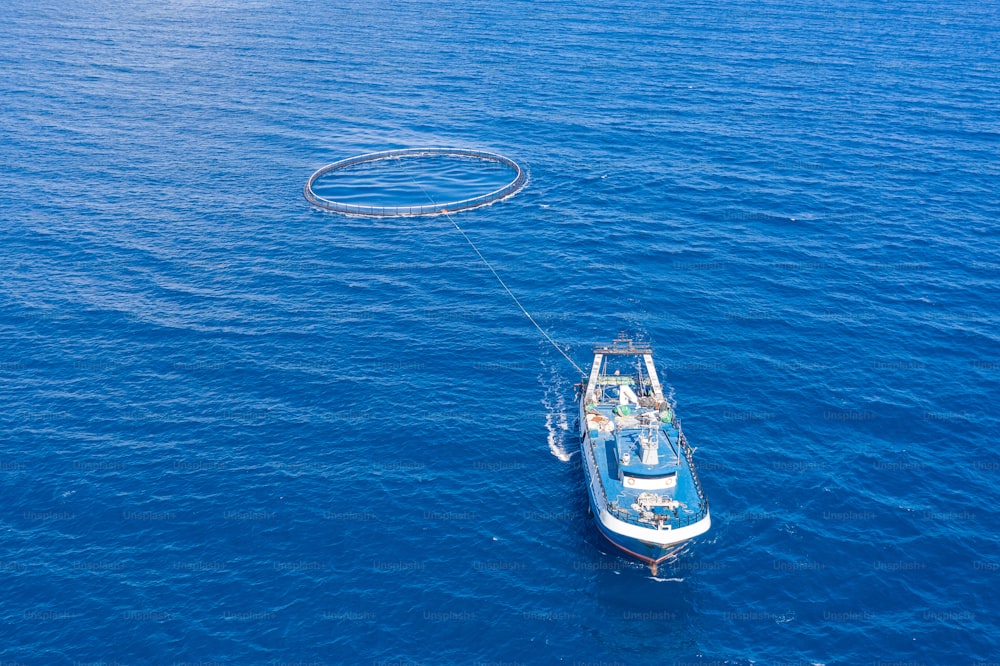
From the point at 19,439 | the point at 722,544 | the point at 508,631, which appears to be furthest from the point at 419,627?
the point at 19,439

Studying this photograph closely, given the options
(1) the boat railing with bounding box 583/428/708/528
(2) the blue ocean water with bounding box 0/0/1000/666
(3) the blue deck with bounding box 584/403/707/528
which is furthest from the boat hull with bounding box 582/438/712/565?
(2) the blue ocean water with bounding box 0/0/1000/666

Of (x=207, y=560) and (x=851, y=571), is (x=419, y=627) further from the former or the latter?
(x=851, y=571)

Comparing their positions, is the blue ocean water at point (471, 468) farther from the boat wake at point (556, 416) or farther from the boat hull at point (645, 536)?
the boat hull at point (645, 536)

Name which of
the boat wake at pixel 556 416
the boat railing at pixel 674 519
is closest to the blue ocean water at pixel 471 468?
the boat wake at pixel 556 416

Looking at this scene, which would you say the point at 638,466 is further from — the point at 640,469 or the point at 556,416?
the point at 556,416

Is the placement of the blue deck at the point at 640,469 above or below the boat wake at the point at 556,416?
above

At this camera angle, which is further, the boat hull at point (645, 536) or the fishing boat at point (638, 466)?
the fishing boat at point (638, 466)

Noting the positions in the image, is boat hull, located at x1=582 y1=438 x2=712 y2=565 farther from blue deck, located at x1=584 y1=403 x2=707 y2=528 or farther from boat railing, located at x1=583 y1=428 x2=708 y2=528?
blue deck, located at x1=584 y1=403 x2=707 y2=528

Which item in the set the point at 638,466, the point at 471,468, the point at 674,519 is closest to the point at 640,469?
the point at 638,466
